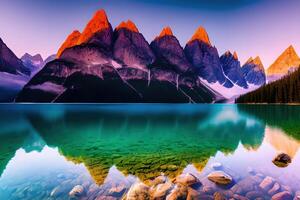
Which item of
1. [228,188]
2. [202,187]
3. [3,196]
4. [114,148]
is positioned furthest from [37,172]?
[228,188]

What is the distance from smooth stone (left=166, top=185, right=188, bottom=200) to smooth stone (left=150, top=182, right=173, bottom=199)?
237 millimetres

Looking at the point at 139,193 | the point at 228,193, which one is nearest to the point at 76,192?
the point at 139,193

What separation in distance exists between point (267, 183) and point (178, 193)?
17.9 ft

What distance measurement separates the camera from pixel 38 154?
19.9 meters

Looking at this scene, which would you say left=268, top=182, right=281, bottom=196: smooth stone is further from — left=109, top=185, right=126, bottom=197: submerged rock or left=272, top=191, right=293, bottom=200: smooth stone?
left=109, top=185, right=126, bottom=197: submerged rock

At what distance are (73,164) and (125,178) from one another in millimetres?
5554

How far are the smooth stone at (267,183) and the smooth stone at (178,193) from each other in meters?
4.33

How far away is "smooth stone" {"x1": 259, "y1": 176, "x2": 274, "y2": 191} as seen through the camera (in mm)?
10879

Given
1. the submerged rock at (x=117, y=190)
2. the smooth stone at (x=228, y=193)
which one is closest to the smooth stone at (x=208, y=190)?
the smooth stone at (x=228, y=193)

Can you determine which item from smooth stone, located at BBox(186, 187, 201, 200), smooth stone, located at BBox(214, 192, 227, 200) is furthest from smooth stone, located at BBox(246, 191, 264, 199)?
smooth stone, located at BBox(186, 187, 201, 200)

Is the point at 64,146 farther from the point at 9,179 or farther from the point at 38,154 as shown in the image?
the point at 9,179

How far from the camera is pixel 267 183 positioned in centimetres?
1133

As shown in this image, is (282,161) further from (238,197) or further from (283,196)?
(238,197)

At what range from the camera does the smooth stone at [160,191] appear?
30.1 feet
